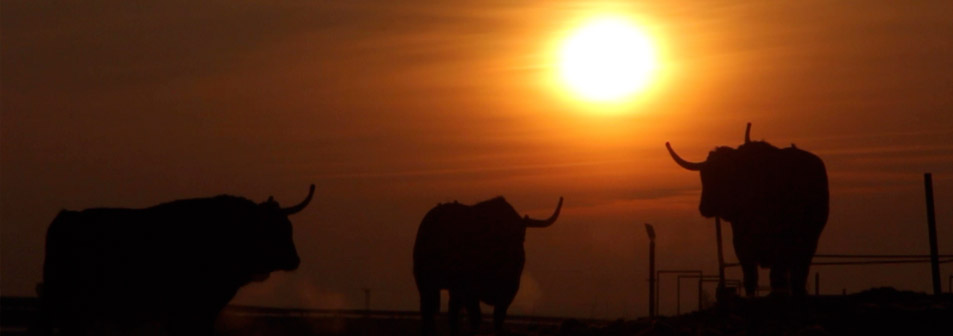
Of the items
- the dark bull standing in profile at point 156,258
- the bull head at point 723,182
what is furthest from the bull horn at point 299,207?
the bull head at point 723,182

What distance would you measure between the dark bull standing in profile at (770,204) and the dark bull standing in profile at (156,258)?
7.15 metres

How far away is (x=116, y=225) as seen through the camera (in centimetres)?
2625

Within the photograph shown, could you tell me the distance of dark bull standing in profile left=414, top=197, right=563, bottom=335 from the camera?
28406 mm

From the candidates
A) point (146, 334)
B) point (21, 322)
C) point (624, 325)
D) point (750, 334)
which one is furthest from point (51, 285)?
point (750, 334)

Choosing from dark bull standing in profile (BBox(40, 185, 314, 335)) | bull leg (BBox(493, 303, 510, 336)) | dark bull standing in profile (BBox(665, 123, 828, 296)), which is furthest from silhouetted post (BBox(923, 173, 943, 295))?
dark bull standing in profile (BBox(40, 185, 314, 335))

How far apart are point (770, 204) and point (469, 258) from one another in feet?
18.1

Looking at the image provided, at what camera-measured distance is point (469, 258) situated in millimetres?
28844

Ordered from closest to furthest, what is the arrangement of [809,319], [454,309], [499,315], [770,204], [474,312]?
[809,319] → [770,204] → [499,315] → [454,309] → [474,312]

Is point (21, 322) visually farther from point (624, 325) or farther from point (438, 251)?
point (624, 325)

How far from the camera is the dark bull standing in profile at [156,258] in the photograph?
84.6 ft

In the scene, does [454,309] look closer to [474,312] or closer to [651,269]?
[474,312]

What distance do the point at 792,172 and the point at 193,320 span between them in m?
9.80

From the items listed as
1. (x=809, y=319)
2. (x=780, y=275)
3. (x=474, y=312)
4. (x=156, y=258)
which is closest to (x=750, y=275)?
(x=780, y=275)

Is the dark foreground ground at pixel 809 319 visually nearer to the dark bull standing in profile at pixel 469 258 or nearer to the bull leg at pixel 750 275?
the bull leg at pixel 750 275
